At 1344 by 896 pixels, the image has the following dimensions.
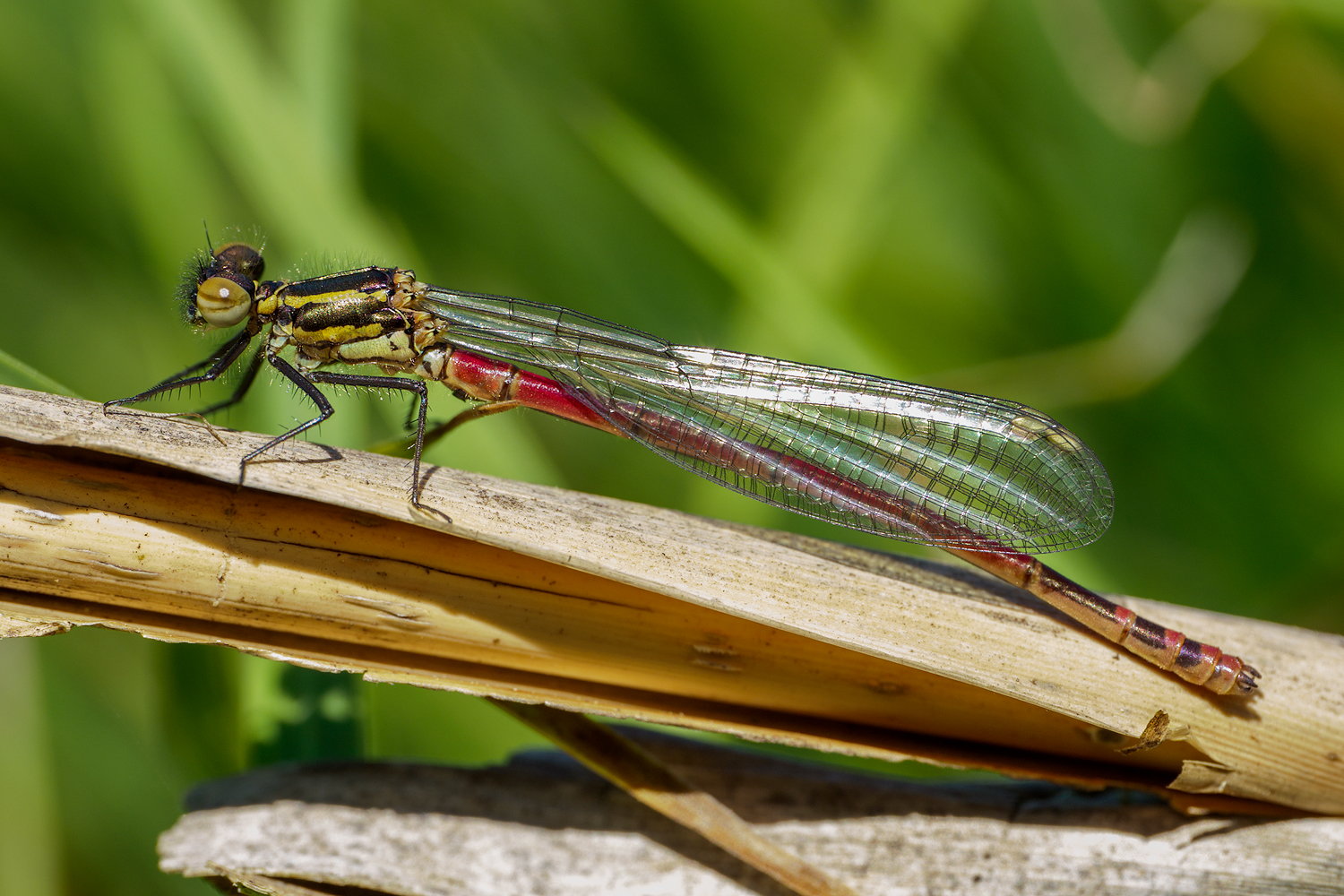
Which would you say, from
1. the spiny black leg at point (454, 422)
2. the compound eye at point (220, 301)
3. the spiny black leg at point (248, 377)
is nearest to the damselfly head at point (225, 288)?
the compound eye at point (220, 301)

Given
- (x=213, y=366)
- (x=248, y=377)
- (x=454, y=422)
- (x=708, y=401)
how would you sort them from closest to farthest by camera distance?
(x=454, y=422) < (x=213, y=366) < (x=248, y=377) < (x=708, y=401)

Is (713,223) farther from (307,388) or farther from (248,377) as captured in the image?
(248,377)

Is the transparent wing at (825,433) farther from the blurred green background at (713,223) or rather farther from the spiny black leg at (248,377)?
the spiny black leg at (248,377)

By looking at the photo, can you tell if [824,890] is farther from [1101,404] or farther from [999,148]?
[999,148]

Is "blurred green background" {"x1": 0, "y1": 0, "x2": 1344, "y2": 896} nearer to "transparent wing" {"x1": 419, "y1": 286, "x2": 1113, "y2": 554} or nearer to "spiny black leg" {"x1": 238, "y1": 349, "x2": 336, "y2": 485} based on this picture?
"spiny black leg" {"x1": 238, "y1": 349, "x2": 336, "y2": 485}

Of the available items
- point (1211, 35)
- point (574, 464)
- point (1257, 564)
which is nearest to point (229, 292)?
point (574, 464)

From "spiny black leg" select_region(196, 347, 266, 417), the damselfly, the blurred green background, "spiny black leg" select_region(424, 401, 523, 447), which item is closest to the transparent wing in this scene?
the damselfly

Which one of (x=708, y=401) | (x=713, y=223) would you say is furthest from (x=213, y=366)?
(x=713, y=223)
